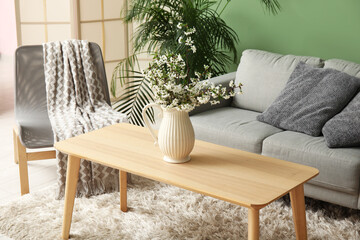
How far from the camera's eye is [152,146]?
2594 millimetres

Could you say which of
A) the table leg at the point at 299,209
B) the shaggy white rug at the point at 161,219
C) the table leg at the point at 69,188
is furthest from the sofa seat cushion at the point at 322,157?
the table leg at the point at 69,188

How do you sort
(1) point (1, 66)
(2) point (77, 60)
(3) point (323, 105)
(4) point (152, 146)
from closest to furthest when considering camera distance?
(4) point (152, 146) → (3) point (323, 105) → (2) point (77, 60) → (1) point (1, 66)

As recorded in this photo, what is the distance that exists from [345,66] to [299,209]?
1.35 metres

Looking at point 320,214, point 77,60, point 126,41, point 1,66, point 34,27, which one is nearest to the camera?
point 320,214

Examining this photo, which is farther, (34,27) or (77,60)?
(34,27)

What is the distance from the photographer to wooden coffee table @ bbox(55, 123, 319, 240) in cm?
207

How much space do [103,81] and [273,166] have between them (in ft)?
5.69

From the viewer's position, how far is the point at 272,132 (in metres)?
3.18

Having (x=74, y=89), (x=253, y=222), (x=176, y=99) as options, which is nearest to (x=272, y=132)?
(x=176, y=99)

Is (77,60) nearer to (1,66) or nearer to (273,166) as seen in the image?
(273,166)

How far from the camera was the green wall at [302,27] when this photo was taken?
3688 mm

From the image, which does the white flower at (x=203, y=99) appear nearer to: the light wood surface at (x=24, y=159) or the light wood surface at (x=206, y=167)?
the light wood surface at (x=206, y=167)

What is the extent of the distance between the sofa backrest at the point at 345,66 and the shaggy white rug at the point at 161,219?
2.87 ft

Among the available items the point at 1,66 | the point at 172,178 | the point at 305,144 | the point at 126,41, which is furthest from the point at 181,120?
the point at 1,66
